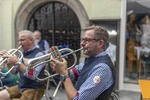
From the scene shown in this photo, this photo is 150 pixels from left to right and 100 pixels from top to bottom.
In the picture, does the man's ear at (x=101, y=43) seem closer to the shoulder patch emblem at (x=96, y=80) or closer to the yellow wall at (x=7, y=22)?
the shoulder patch emblem at (x=96, y=80)

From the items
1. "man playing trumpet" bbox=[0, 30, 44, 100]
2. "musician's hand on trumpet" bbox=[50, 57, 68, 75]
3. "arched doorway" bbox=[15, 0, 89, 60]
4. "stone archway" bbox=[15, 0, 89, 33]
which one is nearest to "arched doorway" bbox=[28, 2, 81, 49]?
"arched doorway" bbox=[15, 0, 89, 60]

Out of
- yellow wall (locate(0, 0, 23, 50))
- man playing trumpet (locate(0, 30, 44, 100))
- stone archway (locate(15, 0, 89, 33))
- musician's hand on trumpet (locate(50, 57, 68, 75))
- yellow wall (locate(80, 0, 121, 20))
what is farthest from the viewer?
yellow wall (locate(0, 0, 23, 50))

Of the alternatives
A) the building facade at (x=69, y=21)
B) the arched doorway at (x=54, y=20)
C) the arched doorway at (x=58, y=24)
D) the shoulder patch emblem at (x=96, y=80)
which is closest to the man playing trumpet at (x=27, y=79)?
the shoulder patch emblem at (x=96, y=80)

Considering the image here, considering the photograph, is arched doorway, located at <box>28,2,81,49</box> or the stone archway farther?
arched doorway, located at <box>28,2,81,49</box>

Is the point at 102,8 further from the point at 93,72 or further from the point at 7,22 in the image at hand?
the point at 93,72

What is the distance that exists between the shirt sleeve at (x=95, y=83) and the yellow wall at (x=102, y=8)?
5.10 meters

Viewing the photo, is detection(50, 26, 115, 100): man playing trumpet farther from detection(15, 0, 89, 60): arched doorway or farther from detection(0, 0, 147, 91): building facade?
detection(15, 0, 89, 60): arched doorway

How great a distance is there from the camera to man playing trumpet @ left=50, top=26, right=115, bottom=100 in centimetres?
266

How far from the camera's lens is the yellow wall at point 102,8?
7.67m

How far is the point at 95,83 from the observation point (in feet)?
8.72

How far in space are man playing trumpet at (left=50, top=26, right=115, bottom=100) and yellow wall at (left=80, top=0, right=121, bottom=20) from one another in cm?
491

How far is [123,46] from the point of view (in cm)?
783

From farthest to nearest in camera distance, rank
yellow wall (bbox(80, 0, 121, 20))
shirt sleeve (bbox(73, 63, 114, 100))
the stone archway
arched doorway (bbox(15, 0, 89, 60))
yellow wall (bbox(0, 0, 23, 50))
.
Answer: yellow wall (bbox(0, 0, 23, 50)) < arched doorway (bbox(15, 0, 89, 60)) < the stone archway < yellow wall (bbox(80, 0, 121, 20)) < shirt sleeve (bbox(73, 63, 114, 100))

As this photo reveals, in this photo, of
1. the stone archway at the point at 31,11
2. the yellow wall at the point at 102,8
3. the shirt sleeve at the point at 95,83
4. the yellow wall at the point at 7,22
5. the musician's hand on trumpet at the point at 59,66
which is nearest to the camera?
the shirt sleeve at the point at 95,83
